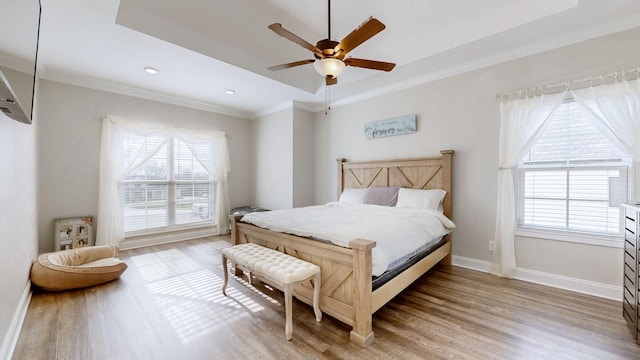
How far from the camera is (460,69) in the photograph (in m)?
3.49

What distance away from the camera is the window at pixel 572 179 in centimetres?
263

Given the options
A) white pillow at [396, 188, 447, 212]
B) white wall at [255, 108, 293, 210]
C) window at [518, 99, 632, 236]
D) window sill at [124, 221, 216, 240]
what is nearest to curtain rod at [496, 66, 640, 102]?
window at [518, 99, 632, 236]

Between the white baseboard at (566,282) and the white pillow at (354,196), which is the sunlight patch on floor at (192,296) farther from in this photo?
the white baseboard at (566,282)

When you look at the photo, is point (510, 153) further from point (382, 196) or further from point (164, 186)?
point (164, 186)

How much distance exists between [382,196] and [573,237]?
2.17 meters

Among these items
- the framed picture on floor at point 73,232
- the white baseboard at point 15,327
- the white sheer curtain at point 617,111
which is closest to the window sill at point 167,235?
the framed picture on floor at point 73,232

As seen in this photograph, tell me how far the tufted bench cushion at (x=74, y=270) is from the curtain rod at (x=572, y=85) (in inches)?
201

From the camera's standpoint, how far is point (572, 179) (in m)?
2.85

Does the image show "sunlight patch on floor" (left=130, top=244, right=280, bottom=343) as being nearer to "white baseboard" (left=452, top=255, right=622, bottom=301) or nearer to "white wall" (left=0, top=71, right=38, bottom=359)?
"white wall" (left=0, top=71, right=38, bottom=359)

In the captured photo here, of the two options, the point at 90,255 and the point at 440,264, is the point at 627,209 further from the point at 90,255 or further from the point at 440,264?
the point at 90,255

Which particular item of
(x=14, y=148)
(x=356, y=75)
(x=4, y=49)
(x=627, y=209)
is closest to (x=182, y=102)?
(x=14, y=148)

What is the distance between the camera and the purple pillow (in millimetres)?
3850

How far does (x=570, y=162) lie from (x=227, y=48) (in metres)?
4.32

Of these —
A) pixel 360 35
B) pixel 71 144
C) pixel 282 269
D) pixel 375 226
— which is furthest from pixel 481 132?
pixel 71 144
